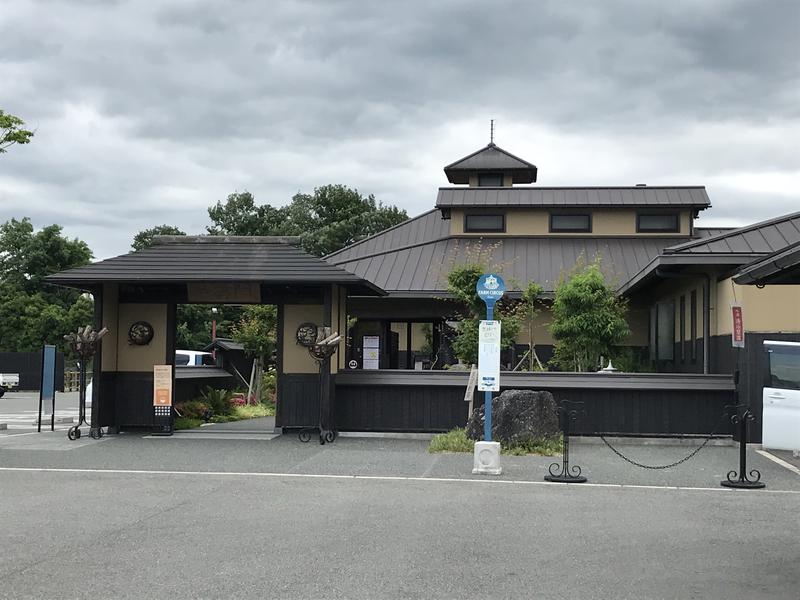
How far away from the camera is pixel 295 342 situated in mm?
18953

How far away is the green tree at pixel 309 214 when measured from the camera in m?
56.2

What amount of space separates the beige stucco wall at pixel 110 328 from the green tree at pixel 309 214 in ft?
120

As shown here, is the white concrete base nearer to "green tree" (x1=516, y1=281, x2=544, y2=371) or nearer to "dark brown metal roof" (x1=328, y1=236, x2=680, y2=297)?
"green tree" (x1=516, y1=281, x2=544, y2=371)

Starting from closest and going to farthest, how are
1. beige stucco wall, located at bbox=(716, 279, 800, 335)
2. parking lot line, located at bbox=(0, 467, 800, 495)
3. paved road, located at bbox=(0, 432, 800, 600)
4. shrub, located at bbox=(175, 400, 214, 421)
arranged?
1. paved road, located at bbox=(0, 432, 800, 600)
2. parking lot line, located at bbox=(0, 467, 800, 495)
3. beige stucco wall, located at bbox=(716, 279, 800, 335)
4. shrub, located at bbox=(175, 400, 214, 421)

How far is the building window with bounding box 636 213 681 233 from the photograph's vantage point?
2986 cm

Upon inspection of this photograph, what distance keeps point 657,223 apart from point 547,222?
3.47m

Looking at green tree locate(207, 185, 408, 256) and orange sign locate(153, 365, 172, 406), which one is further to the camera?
green tree locate(207, 185, 408, 256)

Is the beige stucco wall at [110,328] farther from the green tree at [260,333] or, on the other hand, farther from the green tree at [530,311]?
the green tree at [530,311]

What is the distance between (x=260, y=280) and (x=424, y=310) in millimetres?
9895

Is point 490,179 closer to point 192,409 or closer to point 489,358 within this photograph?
point 192,409

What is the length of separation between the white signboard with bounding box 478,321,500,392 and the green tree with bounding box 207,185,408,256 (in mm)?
41713

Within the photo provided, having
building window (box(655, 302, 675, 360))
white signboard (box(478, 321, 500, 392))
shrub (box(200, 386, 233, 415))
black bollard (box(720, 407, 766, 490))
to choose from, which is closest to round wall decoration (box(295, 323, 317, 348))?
white signboard (box(478, 321, 500, 392))

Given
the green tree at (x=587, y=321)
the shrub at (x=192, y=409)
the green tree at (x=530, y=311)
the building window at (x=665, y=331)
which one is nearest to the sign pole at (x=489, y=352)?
the green tree at (x=587, y=321)

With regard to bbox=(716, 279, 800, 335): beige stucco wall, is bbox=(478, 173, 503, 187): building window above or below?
above
